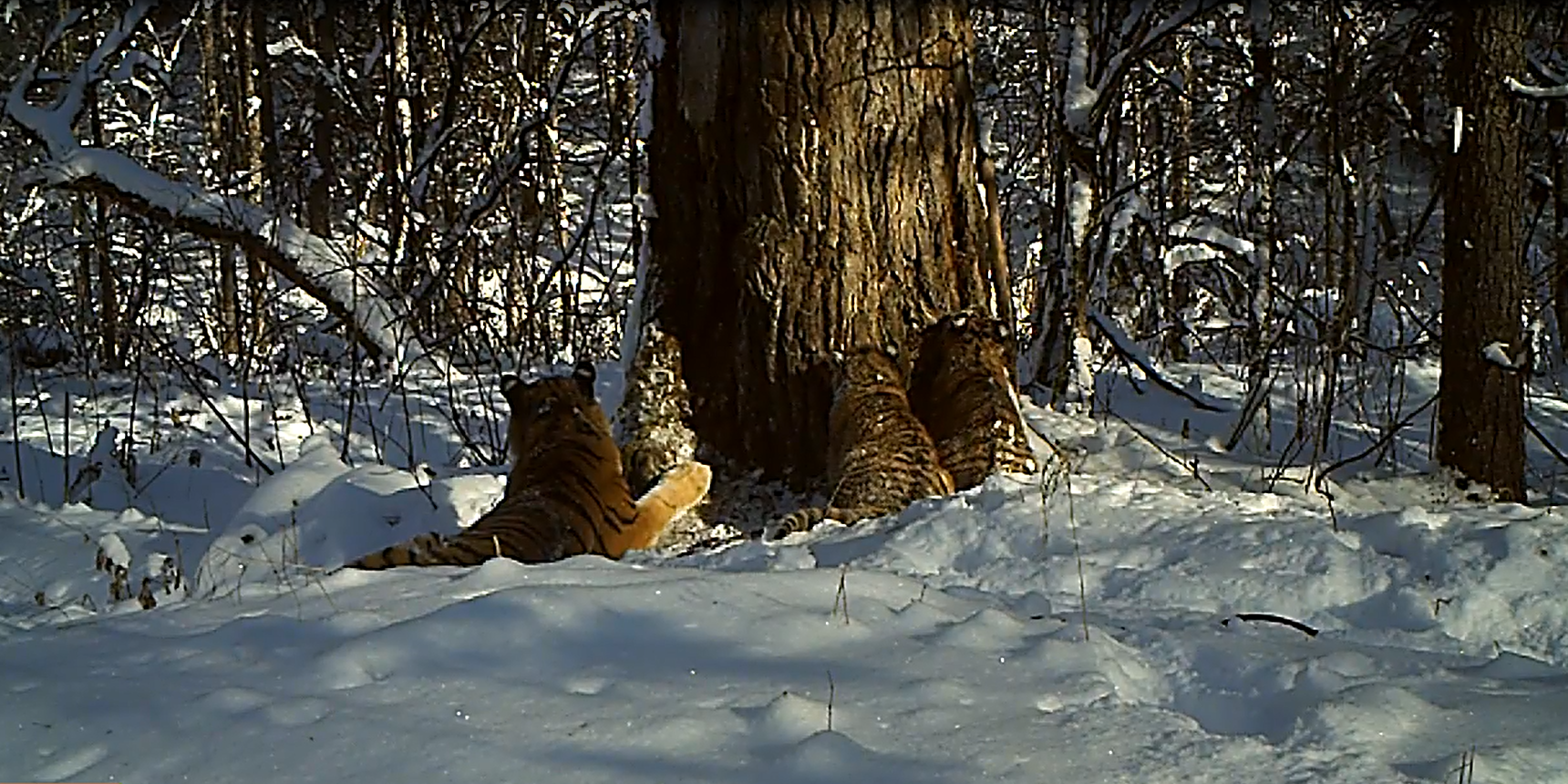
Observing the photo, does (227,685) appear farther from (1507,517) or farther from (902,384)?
(1507,517)

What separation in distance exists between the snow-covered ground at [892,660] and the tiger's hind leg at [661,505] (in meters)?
0.95

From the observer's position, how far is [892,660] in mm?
2016

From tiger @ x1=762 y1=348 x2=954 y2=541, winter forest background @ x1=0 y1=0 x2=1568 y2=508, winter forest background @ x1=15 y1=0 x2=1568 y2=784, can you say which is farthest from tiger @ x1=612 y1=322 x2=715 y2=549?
tiger @ x1=762 y1=348 x2=954 y2=541

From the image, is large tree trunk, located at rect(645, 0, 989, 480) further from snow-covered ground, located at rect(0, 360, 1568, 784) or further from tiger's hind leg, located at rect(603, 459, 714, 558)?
snow-covered ground, located at rect(0, 360, 1568, 784)

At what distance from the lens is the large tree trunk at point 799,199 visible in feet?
14.4

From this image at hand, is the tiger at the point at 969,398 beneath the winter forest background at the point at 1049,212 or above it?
beneath

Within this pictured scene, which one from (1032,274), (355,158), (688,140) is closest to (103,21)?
(355,158)

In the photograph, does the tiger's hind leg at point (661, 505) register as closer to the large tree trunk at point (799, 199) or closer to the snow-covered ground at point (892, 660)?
the large tree trunk at point (799, 199)

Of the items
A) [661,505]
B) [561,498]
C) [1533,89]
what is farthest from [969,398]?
[1533,89]

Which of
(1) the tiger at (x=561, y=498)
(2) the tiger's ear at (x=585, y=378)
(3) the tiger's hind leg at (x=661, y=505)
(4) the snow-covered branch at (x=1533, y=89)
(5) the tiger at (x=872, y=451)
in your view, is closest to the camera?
(1) the tiger at (x=561, y=498)

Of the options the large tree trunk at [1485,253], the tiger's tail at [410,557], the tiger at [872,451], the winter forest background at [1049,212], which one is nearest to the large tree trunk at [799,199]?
the tiger at [872,451]

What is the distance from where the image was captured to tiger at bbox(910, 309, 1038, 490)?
4.25 meters

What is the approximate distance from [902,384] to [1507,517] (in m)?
1.98

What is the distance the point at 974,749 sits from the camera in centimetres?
166
